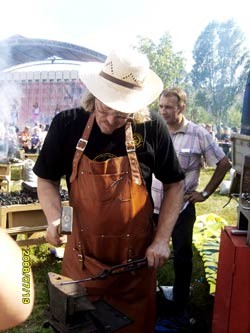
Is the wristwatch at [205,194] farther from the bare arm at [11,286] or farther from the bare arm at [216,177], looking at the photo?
the bare arm at [11,286]

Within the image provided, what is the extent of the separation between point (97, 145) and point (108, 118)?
0.51ft

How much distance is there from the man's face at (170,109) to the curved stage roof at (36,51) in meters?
10.2

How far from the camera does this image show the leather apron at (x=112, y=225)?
175 centimetres

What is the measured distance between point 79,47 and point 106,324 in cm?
1313

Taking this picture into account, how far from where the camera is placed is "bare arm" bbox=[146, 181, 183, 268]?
5.93 ft

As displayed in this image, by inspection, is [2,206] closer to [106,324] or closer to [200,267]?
[200,267]

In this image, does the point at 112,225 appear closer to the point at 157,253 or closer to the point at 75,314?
the point at 157,253

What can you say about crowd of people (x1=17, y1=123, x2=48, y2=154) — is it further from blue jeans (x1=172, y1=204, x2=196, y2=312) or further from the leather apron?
the leather apron

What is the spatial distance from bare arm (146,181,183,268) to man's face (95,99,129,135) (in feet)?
1.53

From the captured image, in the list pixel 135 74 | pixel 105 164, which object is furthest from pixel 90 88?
pixel 105 164

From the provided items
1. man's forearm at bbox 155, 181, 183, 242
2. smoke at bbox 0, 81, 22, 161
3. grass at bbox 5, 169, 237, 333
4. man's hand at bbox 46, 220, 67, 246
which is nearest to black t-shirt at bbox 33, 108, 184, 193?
man's forearm at bbox 155, 181, 183, 242

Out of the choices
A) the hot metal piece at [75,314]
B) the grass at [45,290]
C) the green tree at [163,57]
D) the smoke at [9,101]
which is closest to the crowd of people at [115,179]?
the hot metal piece at [75,314]

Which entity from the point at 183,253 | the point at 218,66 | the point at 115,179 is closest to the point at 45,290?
the point at 183,253

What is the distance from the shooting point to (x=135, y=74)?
5.80 ft
